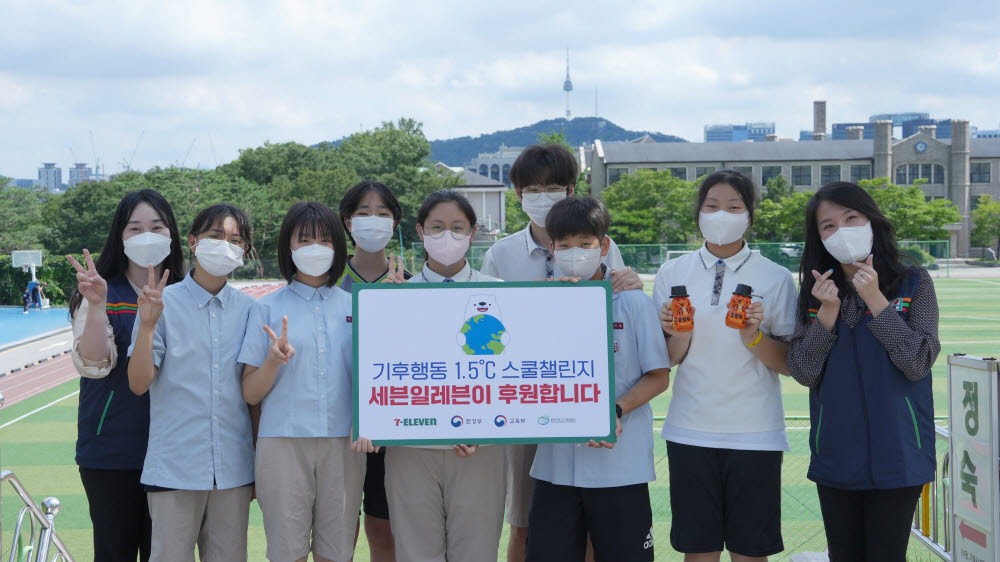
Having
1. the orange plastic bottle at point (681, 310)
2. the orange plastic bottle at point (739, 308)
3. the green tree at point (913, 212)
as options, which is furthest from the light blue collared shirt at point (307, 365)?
the green tree at point (913, 212)

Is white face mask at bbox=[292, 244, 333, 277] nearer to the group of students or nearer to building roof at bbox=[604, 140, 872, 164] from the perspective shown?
the group of students

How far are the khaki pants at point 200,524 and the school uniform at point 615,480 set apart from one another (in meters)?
1.34

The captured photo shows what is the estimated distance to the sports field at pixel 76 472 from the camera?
604 cm

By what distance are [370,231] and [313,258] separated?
652mm

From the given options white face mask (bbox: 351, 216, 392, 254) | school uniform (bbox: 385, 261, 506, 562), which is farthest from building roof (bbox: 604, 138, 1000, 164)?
school uniform (bbox: 385, 261, 506, 562)

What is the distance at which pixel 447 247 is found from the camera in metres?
3.84

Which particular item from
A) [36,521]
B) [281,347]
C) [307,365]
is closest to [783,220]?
[307,365]

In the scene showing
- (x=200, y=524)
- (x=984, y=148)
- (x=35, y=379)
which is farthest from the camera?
(x=984, y=148)

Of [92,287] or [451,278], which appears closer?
[92,287]

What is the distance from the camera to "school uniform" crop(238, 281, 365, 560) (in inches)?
141

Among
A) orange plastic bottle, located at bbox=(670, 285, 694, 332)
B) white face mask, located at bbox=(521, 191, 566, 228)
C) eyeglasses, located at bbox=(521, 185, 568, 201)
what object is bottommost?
orange plastic bottle, located at bbox=(670, 285, 694, 332)

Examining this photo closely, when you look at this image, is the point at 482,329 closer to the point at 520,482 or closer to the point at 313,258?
the point at 313,258

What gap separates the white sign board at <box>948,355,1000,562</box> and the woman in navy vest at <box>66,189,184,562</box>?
3.71m

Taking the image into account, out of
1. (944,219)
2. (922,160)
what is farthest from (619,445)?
(922,160)
